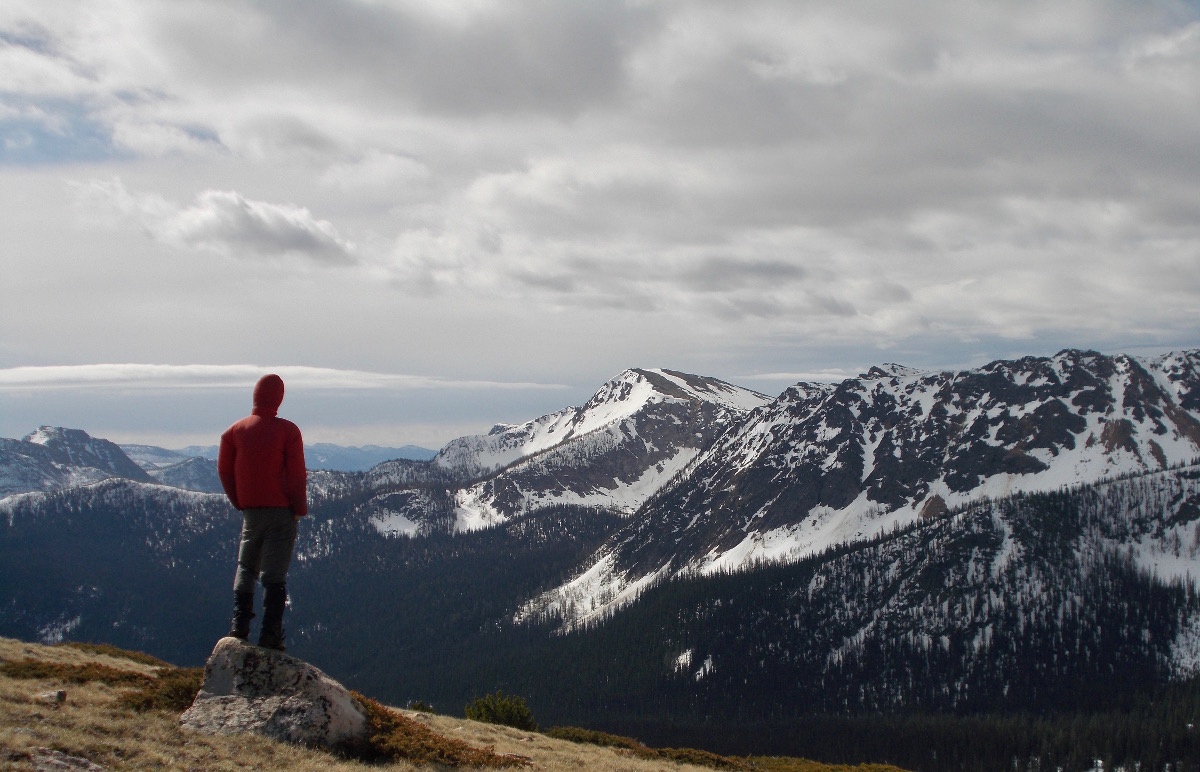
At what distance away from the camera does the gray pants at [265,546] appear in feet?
69.9

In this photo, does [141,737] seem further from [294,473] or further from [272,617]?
[294,473]

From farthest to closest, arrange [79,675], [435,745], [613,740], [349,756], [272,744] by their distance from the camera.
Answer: [613,740], [79,675], [435,745], [349,756], [272,744]

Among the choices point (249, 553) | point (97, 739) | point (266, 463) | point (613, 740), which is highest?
Answer: point (266, 463)

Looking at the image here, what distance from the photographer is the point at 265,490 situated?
21219 mm

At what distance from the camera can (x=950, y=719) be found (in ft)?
636

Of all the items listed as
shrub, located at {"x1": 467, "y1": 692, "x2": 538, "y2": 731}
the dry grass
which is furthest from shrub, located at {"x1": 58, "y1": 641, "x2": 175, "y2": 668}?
shrub, located at {"x1": 467, "y1": 692, "x2": 538, "y2": 731}

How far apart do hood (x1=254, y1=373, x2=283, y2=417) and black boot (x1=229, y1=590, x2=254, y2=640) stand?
5.39m

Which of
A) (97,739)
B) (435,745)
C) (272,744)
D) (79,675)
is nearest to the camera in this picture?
(97,739)

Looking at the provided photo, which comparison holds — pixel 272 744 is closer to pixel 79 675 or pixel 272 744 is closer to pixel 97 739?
pixel 97 739

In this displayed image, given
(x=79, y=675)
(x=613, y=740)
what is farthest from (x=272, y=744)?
(x=613, y=740)

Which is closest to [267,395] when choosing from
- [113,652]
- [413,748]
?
[413,748]

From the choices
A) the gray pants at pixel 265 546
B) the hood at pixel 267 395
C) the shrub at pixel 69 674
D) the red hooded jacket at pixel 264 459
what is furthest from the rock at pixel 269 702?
the hood at pixel 267 395

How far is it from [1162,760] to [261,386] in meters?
197

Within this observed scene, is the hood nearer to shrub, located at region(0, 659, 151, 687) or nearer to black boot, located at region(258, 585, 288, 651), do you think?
black boot, located at region(258, 585, 288, 651)
